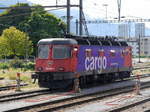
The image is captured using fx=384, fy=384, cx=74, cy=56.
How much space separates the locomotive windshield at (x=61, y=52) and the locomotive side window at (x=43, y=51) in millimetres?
525

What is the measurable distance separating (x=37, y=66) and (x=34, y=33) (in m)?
48.4

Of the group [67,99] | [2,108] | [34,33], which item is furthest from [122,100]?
[34,33]

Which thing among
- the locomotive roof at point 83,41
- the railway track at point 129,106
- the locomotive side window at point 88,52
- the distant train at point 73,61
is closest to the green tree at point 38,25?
the locomotive roof at point 83,41

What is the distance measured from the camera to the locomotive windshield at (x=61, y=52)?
22.0 meters

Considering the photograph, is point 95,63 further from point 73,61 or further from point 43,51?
point 43,51

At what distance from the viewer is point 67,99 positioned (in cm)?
1778

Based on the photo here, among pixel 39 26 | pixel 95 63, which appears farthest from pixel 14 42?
pixel 95 63

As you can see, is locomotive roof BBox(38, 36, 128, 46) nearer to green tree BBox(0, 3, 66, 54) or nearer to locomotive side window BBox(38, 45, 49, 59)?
locomotive side window BBox(38, 45, 49, 59)

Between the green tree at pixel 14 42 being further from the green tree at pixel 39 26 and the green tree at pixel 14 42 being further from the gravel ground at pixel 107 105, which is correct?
the gravel ground at pixel 107 105

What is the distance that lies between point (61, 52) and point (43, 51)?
121cm

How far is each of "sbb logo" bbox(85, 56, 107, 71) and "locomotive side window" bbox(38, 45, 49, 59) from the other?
115 inches

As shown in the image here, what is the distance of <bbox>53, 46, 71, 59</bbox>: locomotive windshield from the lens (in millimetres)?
22016

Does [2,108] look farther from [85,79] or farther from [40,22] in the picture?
[40,22]

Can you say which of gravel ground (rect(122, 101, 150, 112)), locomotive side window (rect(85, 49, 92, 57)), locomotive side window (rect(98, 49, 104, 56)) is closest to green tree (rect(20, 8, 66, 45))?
locomotive side window (rect(98, 49, 104, 56))
